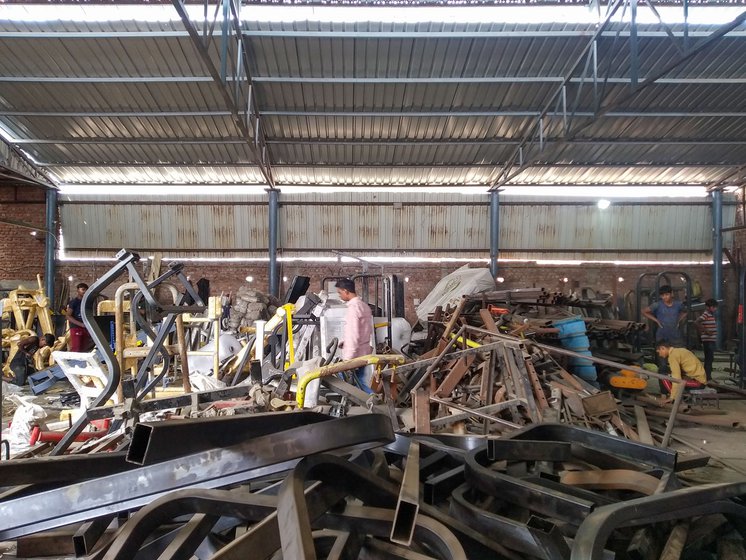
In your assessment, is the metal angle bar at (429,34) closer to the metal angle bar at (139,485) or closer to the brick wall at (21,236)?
the metal angle bar at (139,485)

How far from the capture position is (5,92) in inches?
344

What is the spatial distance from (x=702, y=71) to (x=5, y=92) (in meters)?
14.8

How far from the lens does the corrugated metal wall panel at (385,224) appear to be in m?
12.1

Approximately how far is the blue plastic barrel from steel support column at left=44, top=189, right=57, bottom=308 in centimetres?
1356

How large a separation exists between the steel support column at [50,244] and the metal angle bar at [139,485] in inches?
509

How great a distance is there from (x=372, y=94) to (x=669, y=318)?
739cm

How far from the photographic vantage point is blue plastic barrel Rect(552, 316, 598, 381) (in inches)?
246

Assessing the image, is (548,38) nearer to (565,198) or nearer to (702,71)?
(702,71)

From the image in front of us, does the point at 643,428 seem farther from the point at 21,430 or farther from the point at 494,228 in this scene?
the point at 494,228

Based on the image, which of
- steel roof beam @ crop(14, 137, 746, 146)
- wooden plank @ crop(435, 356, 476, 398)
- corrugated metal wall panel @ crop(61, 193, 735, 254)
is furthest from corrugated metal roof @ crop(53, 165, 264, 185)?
wooden plank @ crop(435, 356, 476, 398)

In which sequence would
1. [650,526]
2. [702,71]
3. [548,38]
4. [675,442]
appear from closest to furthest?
[650,526]
[675,442]
[548,38]
[702,71]

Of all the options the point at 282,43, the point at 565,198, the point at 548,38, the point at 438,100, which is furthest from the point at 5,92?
the point at 565,198

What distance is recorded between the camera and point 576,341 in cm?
635

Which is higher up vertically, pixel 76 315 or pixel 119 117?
pixel 119 117
